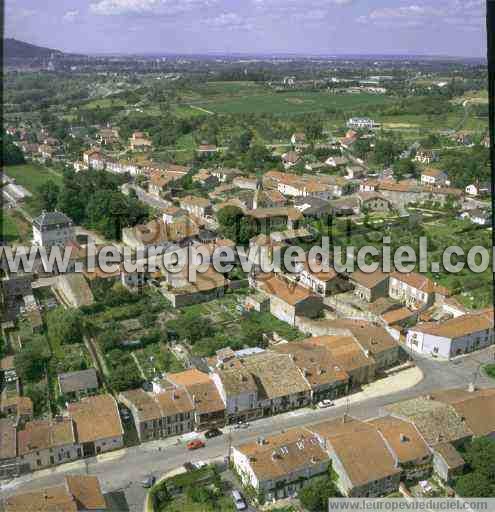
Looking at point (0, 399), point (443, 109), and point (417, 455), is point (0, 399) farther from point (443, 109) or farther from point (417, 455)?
point (443, 109)

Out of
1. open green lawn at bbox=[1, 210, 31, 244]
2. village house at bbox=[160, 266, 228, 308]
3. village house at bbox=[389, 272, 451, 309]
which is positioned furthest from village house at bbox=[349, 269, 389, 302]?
open green lawn at bbox=[1, 210, 31, 244]

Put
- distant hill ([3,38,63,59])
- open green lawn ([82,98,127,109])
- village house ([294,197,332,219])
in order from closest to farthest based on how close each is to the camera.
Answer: distant hill ([3,38,63,59]) → village house ([294,197,332,219]) → open green lawn ([82,98,127,109])

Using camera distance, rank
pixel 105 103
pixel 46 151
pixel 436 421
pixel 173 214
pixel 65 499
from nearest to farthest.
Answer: pixel 65 499, pixel 436 421, pixel 173 214, pixel 46 151, pixel 105 103

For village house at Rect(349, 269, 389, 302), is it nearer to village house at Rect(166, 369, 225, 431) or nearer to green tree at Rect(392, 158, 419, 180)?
village house at Rect(166, 369, 225, 431)

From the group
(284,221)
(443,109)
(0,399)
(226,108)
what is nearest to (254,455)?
(0,399)

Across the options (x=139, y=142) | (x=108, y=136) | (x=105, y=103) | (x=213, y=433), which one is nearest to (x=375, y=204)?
(x=213, y=433)

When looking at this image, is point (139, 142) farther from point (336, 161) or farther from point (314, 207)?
point (314, 207)
